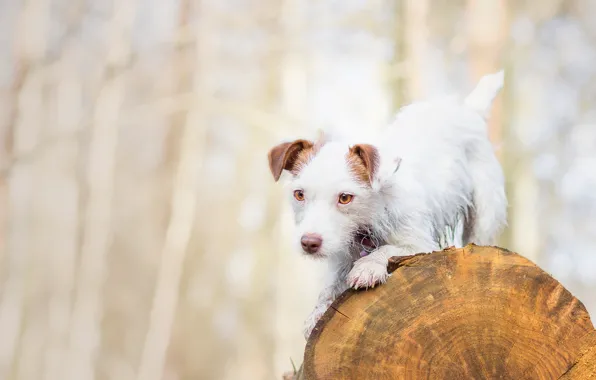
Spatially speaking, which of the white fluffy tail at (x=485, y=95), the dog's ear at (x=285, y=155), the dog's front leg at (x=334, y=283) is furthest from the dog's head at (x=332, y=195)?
the white fluffy tail at (x=485, y=95)

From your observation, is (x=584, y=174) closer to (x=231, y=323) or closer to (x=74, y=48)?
(x=231, y=323)

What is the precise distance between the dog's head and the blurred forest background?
185cm

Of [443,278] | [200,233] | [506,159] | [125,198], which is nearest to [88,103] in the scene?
[125,198]

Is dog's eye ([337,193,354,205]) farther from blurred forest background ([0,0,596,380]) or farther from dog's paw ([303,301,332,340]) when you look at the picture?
blurred forest background ([0,0,596,380])

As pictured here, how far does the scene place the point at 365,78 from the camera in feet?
11.7

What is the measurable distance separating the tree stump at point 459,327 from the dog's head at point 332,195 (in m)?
0.21

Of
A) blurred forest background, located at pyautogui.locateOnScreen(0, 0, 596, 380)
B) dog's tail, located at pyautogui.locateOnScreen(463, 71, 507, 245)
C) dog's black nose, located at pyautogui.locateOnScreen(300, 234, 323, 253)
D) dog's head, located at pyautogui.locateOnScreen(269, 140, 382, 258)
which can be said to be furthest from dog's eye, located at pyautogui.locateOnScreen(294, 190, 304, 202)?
blurred forest background, located at pyautogui.locateOnScreen(0, 0, 596, 380)

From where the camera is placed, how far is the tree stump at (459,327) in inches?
51.0

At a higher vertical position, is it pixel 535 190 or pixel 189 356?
pixel 535 190

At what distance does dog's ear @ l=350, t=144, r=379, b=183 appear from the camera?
157cm

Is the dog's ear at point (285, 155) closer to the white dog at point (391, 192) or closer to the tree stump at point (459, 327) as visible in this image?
the white dog at point (391, 192)

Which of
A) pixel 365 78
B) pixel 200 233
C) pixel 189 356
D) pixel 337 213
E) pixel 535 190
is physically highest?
pixel 365 78

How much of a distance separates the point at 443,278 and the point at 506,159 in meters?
2.41

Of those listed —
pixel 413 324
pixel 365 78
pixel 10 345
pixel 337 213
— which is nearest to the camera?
pixel 413 324
